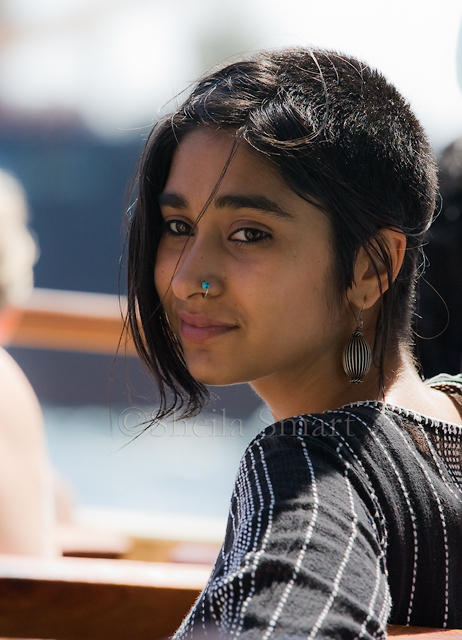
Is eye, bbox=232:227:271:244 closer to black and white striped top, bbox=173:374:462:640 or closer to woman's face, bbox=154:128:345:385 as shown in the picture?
woman's face, bbox=154:128:345:385

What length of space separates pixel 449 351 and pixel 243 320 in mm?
1015

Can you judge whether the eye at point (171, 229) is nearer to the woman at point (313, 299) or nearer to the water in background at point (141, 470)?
the woman at point (313, 299)

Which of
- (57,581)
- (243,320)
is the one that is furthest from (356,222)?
(57,581)

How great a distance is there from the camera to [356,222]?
1.27 meters

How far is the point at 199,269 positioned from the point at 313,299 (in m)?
0.17

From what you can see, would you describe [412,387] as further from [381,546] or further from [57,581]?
[57,581]

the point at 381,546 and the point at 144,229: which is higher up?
the point at 144,229

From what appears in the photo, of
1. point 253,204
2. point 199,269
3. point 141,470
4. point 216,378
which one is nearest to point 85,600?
point 216,378

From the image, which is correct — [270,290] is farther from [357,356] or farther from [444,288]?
[444,288]

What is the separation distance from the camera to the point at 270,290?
125cm

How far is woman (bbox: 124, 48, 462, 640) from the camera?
1024mm

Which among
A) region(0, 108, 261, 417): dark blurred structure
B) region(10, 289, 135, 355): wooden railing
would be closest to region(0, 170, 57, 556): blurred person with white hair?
region(10, 289, 135, 355): wooden railing

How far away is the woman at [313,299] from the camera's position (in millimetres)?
1024

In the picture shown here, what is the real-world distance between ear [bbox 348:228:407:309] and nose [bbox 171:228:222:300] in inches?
8.4
